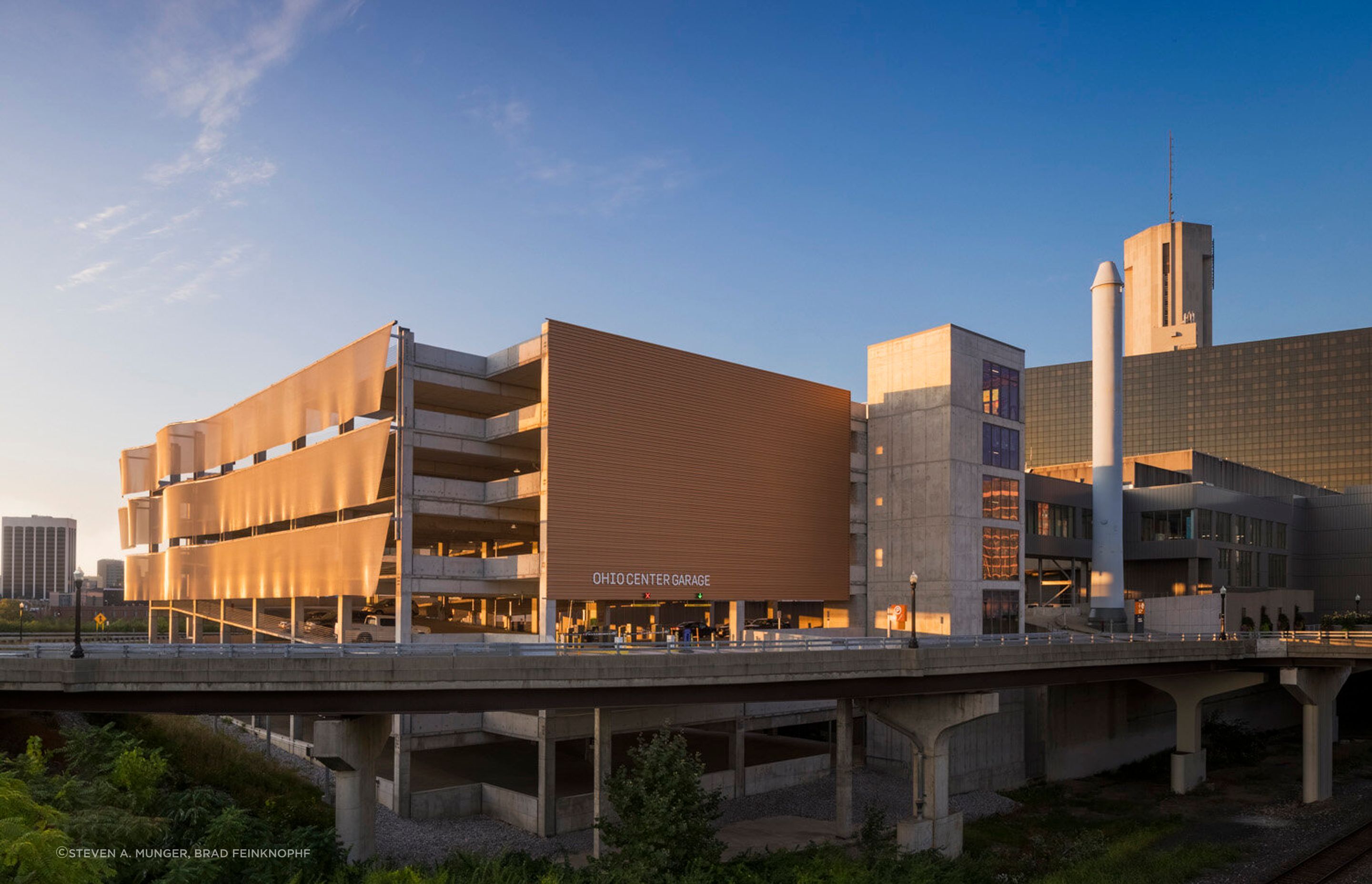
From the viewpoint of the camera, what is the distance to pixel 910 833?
1687 inches

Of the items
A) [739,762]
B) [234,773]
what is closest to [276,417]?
[234,773]

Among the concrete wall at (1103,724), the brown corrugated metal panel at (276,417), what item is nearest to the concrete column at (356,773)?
the brown corrugated metal panel at (276,417)

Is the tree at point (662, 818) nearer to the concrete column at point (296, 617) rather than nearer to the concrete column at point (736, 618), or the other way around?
the concrete column at point (736, 618)

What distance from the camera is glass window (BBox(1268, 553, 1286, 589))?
348 feet

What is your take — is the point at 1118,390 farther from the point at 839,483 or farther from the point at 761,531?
the point at 761,531

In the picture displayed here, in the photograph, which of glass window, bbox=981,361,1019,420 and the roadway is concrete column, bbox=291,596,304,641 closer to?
the roadway

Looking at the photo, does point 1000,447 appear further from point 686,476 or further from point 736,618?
point 686,476

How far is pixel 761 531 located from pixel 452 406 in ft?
68.1

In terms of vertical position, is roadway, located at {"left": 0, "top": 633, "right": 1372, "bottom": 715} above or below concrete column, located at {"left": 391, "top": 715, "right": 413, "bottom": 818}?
above

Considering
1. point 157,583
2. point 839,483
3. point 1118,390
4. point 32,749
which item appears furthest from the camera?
point 157,583

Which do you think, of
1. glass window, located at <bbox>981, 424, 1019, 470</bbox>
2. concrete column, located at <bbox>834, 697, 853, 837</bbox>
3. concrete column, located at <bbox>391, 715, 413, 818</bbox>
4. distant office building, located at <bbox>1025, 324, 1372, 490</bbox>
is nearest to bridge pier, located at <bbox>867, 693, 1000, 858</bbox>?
concrete column, located at <bbox>834, 697, 853, 837</bbox>

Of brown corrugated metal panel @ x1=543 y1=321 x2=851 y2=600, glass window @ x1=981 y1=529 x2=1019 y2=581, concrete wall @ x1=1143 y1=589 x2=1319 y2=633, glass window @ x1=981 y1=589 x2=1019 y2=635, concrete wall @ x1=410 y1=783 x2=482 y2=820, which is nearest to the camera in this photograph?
concrete wall @ x1=410 y1=783 x2=482 y2=820

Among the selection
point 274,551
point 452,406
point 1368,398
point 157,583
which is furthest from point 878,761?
point 1368,398

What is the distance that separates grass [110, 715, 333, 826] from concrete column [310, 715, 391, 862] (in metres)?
5.31
